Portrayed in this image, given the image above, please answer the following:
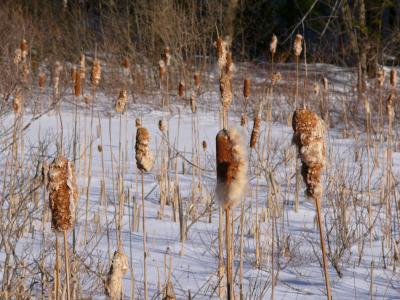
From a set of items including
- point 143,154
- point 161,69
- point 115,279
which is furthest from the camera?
point 161,69

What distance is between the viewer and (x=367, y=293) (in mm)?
2959

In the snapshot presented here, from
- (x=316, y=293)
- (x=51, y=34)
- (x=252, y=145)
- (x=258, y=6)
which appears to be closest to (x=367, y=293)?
(x=316, y=293)

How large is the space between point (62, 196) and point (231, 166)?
1.25 ft

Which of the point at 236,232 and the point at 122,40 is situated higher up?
the point at 122,40

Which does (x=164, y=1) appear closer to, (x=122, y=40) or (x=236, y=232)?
(x=122, y=40)

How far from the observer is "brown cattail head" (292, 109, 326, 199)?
1577mm

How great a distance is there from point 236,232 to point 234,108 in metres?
5.34

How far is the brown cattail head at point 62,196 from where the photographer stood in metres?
1.60

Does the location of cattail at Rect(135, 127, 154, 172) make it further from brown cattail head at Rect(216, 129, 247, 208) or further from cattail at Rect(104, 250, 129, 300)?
brown cattail head at Rect(216, 129, 247, 208)

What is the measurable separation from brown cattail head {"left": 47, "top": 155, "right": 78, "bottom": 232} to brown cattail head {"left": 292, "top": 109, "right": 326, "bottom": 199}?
0.48 metres

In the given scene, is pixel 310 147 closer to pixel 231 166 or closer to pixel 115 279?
pixel 231 166

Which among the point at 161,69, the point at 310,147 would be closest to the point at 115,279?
the point at 310,147

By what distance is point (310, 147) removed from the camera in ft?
5.18

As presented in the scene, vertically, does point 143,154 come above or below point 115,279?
above
